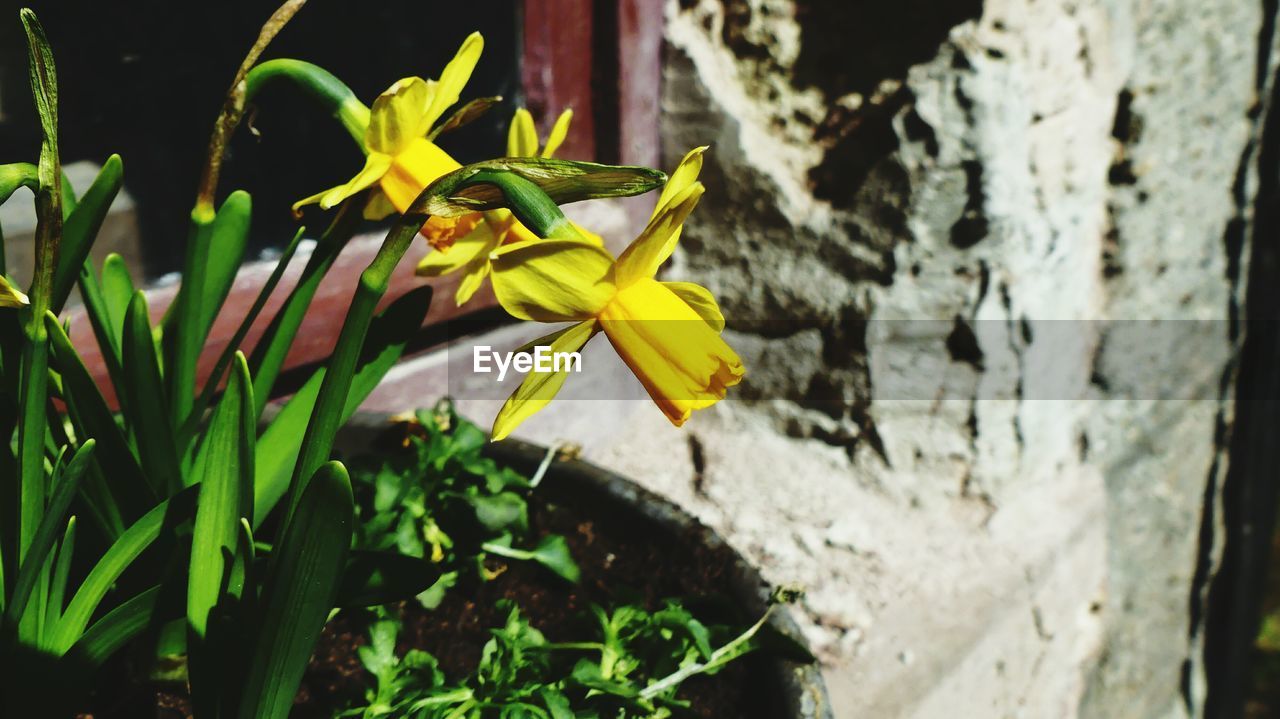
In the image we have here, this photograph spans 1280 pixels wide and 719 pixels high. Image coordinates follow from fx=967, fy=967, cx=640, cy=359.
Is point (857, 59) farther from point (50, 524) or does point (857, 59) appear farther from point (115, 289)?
point (50, 524)

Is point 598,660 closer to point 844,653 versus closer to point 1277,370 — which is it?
point 844,653

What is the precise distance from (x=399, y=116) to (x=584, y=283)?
199mm

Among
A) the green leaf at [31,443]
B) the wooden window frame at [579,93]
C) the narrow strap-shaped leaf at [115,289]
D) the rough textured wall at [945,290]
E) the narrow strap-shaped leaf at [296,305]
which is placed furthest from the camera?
the rough textured wall at [945,290]

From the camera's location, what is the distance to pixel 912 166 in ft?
4.64

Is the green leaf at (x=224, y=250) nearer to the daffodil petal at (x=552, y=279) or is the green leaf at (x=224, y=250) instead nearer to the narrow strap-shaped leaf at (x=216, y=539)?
the narrow strap-shaped leaf at (x=216, y=539)

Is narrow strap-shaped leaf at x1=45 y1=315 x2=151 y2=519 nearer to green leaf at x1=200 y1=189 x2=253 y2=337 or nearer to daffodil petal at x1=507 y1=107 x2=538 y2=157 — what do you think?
green leaf at x1=200 y1=189 x2=253 y2=337

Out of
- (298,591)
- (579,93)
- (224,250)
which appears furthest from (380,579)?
(579,93)

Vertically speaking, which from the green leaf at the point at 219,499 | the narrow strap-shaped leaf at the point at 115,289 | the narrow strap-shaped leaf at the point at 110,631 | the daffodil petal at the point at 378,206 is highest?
the daffodil petal at the point at 378,206

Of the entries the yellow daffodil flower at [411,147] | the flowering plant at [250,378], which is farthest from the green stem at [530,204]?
the yellow daffodil flower at [411,147]

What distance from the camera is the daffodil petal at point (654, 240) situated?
0.55m

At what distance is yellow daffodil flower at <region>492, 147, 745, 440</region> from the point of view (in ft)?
1.76

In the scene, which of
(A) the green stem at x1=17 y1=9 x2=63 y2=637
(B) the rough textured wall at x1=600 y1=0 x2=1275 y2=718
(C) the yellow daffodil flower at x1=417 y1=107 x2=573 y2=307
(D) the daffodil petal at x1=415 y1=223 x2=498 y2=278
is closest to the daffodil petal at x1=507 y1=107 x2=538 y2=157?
(C) the yellow daffodil flower at x1=417 y1=107 x2=573 y2=307

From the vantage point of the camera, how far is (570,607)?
999mm

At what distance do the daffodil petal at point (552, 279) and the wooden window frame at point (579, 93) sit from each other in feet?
2.47
